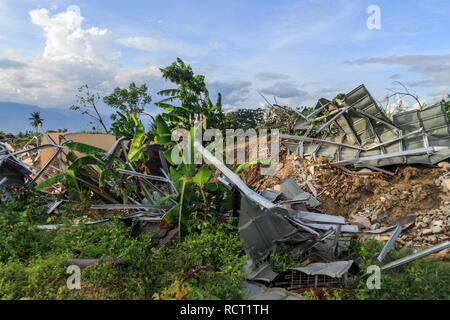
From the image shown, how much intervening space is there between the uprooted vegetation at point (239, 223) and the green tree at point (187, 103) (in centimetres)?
174

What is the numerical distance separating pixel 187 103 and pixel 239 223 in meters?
9.84

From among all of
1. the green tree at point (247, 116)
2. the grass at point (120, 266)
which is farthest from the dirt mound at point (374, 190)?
the green tree at point (247, 116)

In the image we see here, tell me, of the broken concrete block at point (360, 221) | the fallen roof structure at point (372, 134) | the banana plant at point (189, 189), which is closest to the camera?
the banana plant at point (189, 189)

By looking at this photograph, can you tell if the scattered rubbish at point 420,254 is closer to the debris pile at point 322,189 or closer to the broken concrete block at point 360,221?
the debris pile at point 322,189

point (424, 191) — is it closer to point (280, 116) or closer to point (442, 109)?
point (442, 109)

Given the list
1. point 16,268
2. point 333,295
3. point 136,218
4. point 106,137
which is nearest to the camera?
point 333,295

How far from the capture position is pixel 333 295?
304cm

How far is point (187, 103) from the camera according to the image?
512 inches

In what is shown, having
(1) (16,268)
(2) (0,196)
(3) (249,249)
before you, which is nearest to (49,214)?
(2) (0,196)

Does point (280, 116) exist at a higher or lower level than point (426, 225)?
higher

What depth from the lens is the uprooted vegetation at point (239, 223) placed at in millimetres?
3211

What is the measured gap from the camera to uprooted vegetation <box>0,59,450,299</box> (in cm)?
321

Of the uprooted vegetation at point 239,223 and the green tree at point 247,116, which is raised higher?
the green tree at point 247,116

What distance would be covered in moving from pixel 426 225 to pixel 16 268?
6.84m
